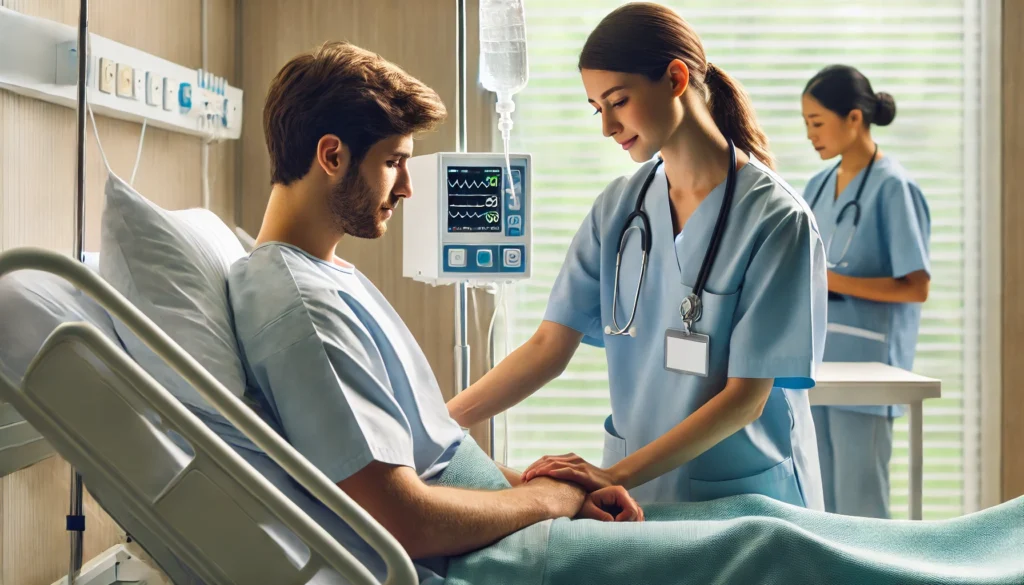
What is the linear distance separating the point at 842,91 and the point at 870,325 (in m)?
0.75

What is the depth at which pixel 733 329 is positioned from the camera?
1.55 m

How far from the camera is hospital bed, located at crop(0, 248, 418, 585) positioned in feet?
3.13

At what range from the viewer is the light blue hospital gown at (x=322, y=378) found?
44.1 inches

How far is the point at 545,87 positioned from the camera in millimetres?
3080

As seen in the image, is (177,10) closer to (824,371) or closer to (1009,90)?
(824,371)

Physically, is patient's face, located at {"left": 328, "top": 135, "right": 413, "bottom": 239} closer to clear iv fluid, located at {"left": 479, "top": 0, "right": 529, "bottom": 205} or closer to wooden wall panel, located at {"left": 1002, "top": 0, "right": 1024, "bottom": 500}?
clear iv fluid, located at {"left": 479, "top": 0, "right": 529, "bottom": 205}

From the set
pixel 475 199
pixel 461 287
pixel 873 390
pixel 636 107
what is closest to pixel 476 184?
pixel 475 199

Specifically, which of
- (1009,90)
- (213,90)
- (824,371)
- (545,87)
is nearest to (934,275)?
(1009,90)

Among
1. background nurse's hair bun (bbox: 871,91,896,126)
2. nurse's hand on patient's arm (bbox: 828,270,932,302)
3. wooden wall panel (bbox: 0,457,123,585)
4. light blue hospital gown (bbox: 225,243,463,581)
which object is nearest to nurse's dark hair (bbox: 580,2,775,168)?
light blue hospital gown (bbox: 225,243,463,581)

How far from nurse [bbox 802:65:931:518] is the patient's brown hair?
5.80 ft

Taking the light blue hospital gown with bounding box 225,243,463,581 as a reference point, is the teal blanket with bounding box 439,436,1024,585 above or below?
below

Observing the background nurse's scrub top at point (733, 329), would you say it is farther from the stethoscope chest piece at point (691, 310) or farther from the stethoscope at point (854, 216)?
the stethoscope at point (854, 216)

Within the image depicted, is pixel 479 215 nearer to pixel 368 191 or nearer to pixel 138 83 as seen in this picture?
pixel 138 83

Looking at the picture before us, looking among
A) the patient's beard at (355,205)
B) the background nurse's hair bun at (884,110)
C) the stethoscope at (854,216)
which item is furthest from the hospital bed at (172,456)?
the background nurse's hair bun at (884,110)
